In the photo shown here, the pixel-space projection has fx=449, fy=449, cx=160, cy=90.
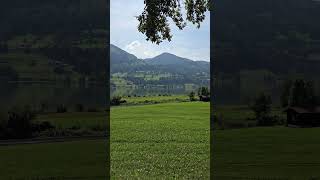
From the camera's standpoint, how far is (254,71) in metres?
7.51

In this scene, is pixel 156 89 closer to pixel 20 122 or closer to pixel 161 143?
pixel 161 143

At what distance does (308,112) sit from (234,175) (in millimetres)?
1841

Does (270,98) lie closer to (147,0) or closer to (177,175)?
(177,175)

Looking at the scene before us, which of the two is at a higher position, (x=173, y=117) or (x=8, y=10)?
(x=8, y=10)

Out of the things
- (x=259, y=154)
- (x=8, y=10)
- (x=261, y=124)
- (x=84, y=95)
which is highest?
(x=8, y=10)

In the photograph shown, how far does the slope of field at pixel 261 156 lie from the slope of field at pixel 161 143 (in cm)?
185

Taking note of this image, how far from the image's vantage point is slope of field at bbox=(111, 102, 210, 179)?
33.1 feet

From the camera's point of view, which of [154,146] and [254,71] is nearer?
[254,71]

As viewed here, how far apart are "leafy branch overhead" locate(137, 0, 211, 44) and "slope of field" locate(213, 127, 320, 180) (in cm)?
355

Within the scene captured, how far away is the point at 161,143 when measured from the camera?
14383mm

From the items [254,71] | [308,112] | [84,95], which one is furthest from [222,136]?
[84,95]

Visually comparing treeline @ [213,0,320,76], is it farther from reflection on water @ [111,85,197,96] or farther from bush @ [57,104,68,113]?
reflection on water @ [111,85,197,96]

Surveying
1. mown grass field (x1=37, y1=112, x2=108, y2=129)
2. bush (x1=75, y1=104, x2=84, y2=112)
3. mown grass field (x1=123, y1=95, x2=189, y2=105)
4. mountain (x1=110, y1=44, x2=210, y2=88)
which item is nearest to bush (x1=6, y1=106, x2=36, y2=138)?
mown grass field (x1=37, y1=112, x2=108, y2=129)

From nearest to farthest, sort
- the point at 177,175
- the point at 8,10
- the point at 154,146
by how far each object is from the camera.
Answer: the point at 8,10 → the point at 177,175 → the point at 154,146
